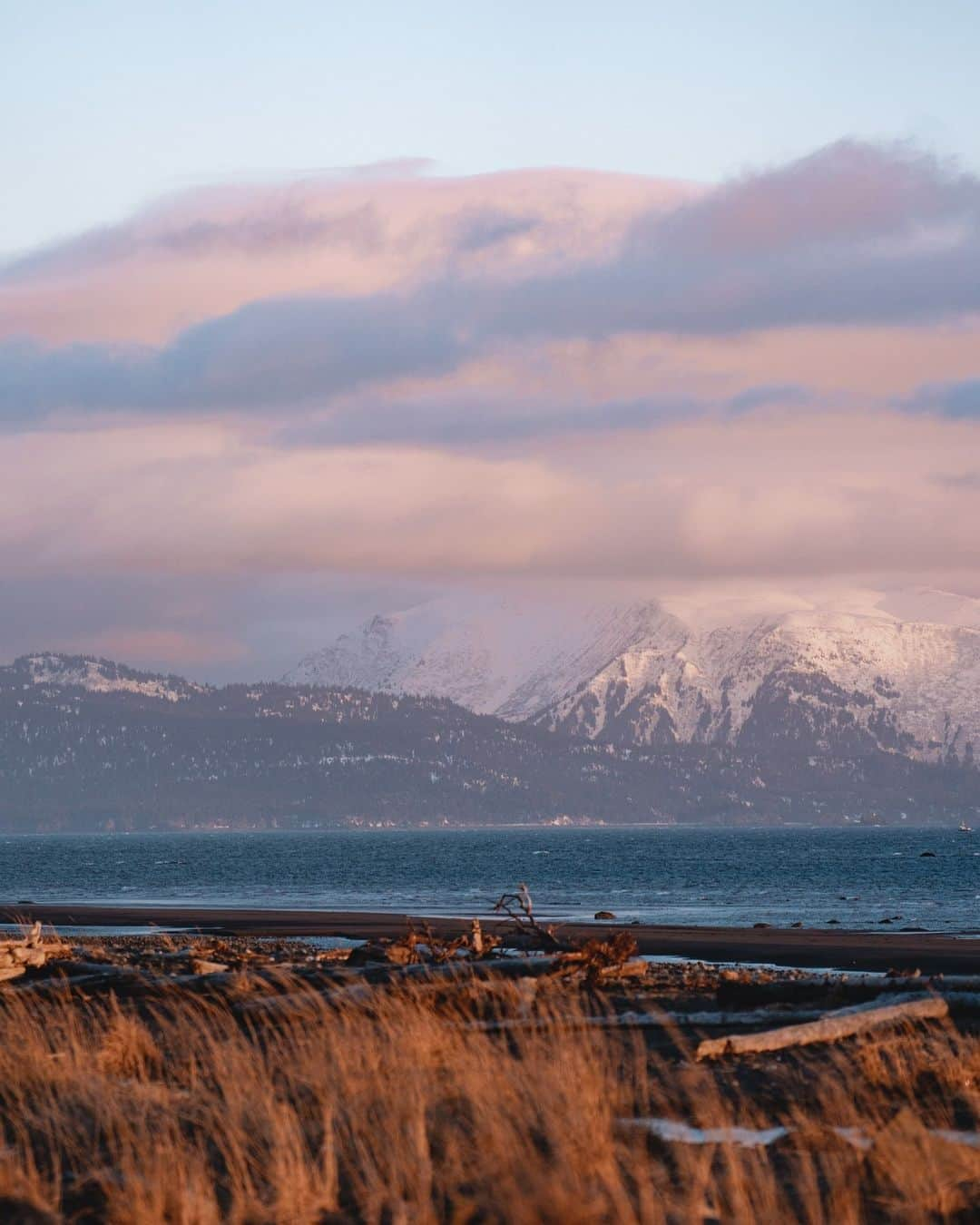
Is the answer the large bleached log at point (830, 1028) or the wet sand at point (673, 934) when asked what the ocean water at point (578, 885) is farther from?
the large bleached log at point (830, 1028)

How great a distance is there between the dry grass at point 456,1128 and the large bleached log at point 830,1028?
0.31 m

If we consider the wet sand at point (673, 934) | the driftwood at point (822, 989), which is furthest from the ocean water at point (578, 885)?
the driftwood at point (822, 989)

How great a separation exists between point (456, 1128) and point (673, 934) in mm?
38911

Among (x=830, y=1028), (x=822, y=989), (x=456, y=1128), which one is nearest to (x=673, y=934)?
(x=822, y=989)

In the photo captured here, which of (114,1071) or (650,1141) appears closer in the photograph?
(650,1141)

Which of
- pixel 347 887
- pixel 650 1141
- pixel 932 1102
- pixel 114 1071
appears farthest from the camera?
pixel 347 887

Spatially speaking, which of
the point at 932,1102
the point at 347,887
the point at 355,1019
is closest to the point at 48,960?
the point at 355,1019

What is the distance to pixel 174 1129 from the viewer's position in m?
12.4

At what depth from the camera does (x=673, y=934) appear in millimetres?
50250

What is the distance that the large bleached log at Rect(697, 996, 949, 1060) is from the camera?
15.8 metres

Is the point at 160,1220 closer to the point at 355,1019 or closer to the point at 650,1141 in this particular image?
the point at 650,1141

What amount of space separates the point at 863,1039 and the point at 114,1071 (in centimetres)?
695

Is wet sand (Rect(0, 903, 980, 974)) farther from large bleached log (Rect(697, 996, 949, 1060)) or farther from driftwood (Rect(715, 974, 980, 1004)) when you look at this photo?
large bleached log (Rect(697, 996, 949, 1060))

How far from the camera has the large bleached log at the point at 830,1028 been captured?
A: 51.8 feet
